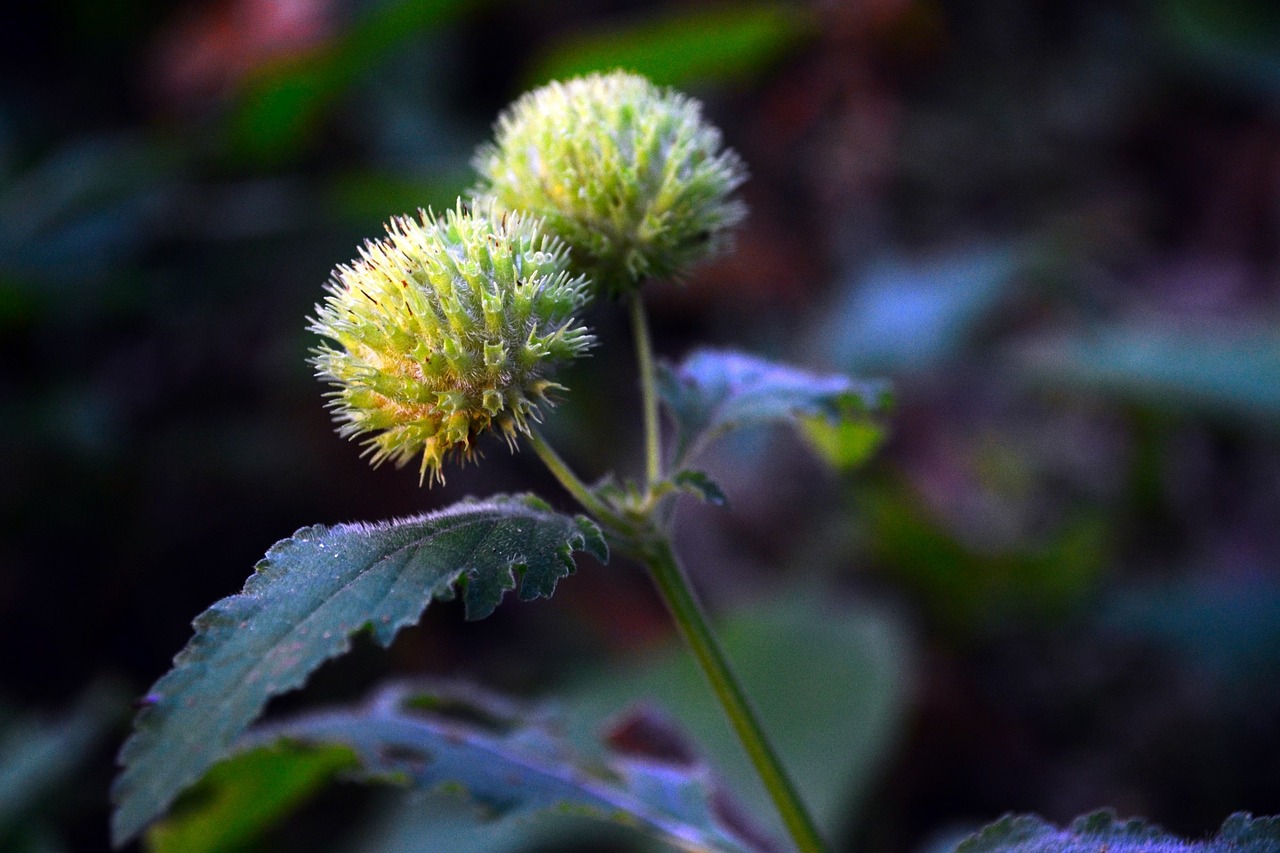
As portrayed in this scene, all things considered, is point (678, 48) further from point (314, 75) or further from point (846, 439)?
point (846, 439)

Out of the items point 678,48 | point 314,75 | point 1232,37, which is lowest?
point 1232,37

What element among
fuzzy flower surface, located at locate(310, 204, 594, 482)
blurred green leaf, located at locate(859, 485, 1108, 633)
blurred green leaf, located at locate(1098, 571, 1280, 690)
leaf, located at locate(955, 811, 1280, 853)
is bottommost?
blurred green leaf, located at locate(1098, 571, 1280, 690)

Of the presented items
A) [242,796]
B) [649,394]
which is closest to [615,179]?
[649,394]

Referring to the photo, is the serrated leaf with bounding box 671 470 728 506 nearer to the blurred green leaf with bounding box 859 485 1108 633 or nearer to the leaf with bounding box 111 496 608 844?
the leaf with bounding box 111 496 608 844

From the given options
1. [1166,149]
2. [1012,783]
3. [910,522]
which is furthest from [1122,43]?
[1012,783]

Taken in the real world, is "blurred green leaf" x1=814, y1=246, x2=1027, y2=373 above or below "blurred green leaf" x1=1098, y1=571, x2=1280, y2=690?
above

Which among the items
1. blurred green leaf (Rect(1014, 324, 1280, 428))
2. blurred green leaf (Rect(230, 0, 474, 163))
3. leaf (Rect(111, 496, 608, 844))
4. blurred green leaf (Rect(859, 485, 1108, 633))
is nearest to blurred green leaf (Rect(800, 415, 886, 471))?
leaf (Rect(111, 496, 608, 844))

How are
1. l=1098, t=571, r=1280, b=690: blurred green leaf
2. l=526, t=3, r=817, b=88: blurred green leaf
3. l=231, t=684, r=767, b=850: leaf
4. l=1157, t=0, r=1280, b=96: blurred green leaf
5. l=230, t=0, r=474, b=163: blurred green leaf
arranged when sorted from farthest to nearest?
l=1157, t=0, r=1280, b=96: blurred green leaf → l=526, t=3, r=817, b=88: blurred green leaf → l=230, t=0, r=474, b=163: blurred green leaf → l=1098, t=571, r=1280, b=690: blurred green leaf → l=231, t=684, r=767, b=850: leaf
